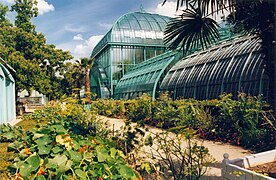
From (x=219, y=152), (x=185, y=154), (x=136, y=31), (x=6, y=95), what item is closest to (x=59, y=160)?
(x=185, y=154)

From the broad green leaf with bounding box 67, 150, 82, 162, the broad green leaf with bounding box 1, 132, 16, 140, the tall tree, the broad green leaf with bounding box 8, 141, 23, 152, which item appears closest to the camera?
the broad green leaf with bounding box 67, 150, 82, 162

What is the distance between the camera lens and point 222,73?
48.5 feet

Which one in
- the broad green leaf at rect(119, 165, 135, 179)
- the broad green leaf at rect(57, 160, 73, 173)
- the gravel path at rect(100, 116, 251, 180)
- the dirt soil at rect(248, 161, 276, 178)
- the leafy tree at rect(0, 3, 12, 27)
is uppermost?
the leafy tree at rect(0, 3, 12, 27)

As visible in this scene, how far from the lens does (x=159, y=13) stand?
37.8m

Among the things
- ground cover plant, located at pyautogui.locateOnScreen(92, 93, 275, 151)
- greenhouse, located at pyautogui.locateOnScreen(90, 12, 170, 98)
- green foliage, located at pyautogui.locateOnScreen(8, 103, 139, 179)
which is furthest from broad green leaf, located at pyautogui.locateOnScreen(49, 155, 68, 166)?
greenhouse, located at pyautogui.locateOnScreen(90, 12, 170, 98)

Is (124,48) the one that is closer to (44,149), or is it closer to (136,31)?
(136,31)

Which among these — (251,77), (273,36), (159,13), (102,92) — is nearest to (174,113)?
(251,77)

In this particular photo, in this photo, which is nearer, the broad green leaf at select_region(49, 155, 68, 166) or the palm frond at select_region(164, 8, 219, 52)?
the broad green leaf at select_region(49, 155, 68, 166)

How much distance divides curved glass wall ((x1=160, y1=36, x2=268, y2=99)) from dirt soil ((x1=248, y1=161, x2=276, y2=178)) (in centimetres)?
727

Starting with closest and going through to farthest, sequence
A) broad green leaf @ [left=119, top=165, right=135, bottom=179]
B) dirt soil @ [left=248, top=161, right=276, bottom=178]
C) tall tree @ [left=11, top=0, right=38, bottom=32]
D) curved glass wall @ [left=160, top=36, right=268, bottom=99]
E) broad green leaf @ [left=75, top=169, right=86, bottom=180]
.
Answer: broad green leaf @ [left=75, top=169, right=86, bottom=180], broad green leaf @ [left=119, top=165, right=135, bottom=179], dirt soil @ [left=248, top=161, right=276, bottom=178], curved glass wall @ [left=160, top=36, right=268, bottom=99], tall tree @ [left=11, top=0, right=38, bottom=32]

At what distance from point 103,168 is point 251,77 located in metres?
10.6

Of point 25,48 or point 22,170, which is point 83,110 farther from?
point 25,48

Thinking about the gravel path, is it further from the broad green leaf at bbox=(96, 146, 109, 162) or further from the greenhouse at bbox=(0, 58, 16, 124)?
the greenhouse at bbox=(0, 58, 16, 124)

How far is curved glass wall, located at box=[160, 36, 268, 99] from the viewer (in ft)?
41.3
